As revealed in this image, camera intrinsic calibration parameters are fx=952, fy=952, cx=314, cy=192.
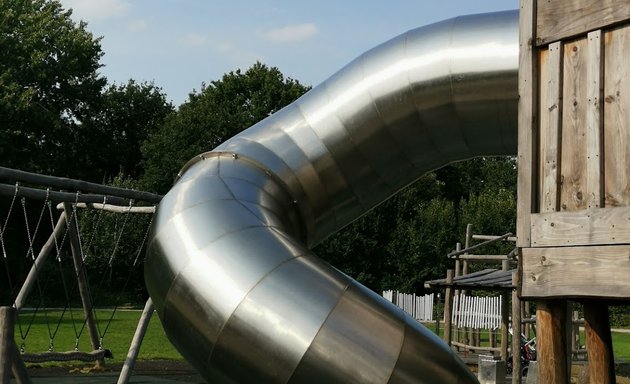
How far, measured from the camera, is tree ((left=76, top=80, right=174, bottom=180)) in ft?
163

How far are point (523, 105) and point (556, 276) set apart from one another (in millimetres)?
1258

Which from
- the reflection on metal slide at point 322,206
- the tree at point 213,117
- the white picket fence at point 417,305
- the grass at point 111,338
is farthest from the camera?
the tree at point 213,117

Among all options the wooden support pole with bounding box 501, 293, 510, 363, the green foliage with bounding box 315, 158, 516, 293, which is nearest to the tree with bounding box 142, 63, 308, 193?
the green foliage with bounding box 315, 158, 516, 293

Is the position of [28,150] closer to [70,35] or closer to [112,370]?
[70,35]

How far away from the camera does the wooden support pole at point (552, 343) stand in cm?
693

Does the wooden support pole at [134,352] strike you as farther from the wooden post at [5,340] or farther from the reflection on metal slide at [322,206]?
the wooden post at [5,340]

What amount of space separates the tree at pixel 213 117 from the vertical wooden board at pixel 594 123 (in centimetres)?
3778

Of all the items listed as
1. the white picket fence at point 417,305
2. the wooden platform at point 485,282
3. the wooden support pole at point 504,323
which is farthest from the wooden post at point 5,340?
the white picket fence at point 417,305

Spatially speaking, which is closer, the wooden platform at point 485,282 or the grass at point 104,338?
the wooden platform at point 485,282

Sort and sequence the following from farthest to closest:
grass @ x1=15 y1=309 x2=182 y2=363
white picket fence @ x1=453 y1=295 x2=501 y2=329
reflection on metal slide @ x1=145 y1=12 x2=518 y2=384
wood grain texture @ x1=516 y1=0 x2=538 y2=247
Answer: white picket fence @ x1=453 y1=295 x2=501 y2=329 < grass @ x1=15 y1=309 x2=182 y2=363 < reflection on metal slide @ x1=145 y1=12 x2=518 y2=384 < wood grain texture @ x1=516 y1=0 x2=538 y2=247

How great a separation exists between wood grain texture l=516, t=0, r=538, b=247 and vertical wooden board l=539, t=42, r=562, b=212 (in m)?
0.06

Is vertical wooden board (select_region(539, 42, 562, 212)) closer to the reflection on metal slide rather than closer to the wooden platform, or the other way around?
the reflection on metal slide

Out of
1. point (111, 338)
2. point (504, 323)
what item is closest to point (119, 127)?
point (111, 338)

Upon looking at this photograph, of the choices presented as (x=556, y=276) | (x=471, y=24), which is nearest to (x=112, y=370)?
(x=471, y=24)
